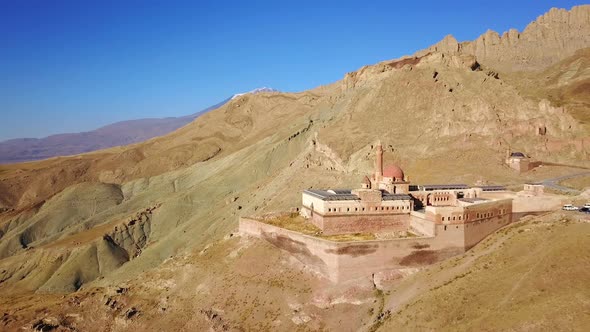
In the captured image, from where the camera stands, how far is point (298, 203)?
6750 cm

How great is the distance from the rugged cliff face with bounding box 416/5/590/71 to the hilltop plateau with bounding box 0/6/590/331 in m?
0.48

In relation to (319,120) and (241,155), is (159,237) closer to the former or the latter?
(241,155)

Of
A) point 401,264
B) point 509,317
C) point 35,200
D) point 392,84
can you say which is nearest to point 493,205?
point 401,264

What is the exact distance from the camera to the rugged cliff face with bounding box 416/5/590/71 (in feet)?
491

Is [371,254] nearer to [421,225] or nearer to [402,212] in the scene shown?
[421,225]

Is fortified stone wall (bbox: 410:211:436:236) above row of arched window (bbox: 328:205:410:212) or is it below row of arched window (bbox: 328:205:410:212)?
below

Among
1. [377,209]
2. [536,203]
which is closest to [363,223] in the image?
[377,209]

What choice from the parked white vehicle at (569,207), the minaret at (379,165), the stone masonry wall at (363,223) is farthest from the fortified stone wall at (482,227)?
the minaret at (379,165)

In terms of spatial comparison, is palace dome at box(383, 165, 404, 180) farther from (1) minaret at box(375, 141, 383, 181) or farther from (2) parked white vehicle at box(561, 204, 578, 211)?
(2) parked white vehicle at box(561, 204, 578, 211)

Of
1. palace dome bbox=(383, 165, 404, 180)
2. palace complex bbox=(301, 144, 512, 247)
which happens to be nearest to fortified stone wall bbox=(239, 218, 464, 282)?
palace complex bbox=(301, 144, 512, 247)

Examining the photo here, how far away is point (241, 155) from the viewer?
373 ft

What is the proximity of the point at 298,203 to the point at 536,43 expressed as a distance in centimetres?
12298

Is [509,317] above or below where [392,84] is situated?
below

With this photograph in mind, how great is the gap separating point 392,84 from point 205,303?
191 ft
